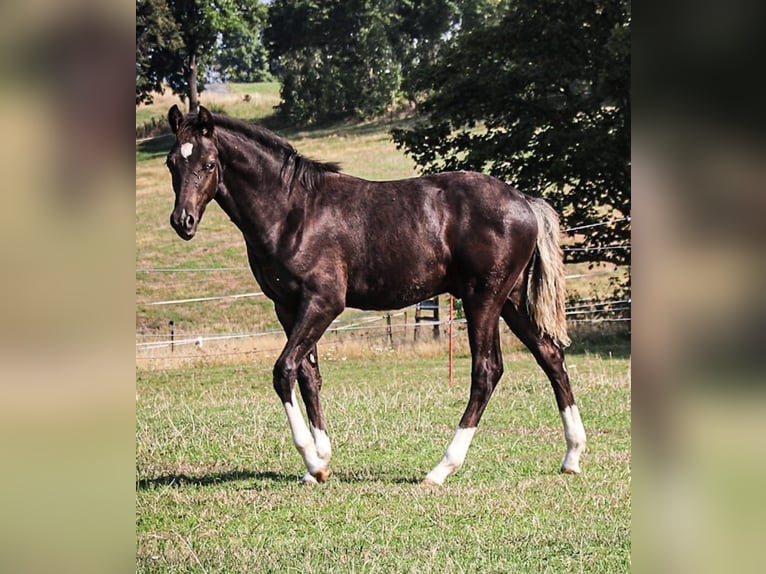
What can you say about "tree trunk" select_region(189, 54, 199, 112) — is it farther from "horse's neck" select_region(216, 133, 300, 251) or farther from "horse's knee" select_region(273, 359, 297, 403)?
"horse's knee" select_region(273, 359, 297, 403)

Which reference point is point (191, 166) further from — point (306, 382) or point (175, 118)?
point (306, 382)

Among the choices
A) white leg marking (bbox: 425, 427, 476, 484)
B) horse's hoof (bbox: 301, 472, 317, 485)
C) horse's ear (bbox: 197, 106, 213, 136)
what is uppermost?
horse's ear (bbox: 197, 106, 213, 136)

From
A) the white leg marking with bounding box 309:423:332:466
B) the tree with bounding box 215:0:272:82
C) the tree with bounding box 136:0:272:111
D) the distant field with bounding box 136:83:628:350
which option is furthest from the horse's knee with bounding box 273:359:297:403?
the tree with bounding box 215:0:272:82

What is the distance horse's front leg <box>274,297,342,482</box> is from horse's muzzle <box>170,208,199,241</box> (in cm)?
80

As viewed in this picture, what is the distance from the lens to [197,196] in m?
4.83

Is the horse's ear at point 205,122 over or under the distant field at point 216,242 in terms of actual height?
over

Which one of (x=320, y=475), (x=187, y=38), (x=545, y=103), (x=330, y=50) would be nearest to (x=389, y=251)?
(x=320, y=475)

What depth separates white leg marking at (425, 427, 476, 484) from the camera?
4.93 meters

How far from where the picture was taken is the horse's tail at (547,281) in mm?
5477

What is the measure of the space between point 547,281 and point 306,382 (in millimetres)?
1509

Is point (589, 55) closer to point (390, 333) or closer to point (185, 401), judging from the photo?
point (390, 333)

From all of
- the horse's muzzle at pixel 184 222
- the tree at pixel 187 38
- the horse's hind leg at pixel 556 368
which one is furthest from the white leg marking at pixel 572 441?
the tree at pixel 187 38

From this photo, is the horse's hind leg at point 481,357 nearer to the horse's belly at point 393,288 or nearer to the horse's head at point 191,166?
the horse's belly at point 393,288

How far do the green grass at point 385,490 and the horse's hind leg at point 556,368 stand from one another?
15 cm
